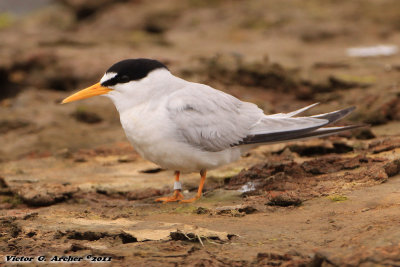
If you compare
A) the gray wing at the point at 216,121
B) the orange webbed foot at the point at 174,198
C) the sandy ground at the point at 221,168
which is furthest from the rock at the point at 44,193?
the gray wing at the point at 216,121

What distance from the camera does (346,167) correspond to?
5215 mm

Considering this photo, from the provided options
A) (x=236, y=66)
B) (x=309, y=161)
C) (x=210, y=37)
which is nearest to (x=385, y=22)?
(x=210, y=37)

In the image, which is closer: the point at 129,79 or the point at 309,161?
the point at 129,79

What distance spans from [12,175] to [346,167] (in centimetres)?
331

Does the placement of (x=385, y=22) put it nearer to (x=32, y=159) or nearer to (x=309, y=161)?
(x=309, y=161)

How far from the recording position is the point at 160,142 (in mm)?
4797

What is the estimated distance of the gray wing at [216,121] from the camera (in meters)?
4.91

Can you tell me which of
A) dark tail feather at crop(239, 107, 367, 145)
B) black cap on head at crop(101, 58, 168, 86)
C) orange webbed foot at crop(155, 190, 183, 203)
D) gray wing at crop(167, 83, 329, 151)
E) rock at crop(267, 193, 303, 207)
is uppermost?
black cap on head at crop(101, 58, 168, 86)

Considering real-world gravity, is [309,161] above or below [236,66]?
below

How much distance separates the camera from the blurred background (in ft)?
24.1

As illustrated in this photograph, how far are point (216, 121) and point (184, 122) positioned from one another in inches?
12.3

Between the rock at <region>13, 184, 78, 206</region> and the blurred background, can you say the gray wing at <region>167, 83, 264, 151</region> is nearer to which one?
the rock at <region>13, 184, 78, 206</region>

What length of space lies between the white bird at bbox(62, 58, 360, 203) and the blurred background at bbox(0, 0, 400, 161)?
5.00 ft

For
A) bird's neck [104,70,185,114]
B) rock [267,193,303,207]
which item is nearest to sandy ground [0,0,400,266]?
rock [267,193,303,207]
